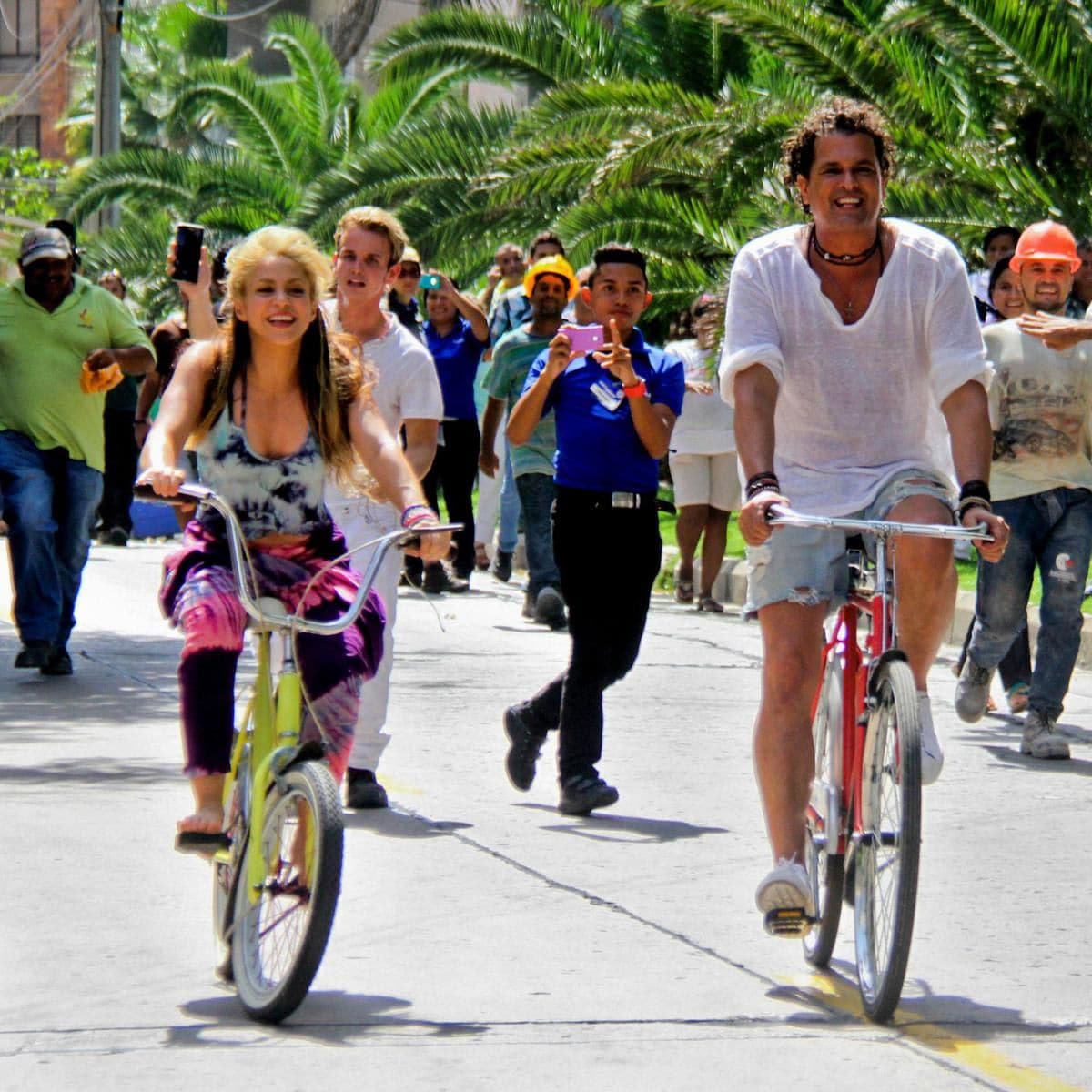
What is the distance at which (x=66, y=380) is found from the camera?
10.9 m

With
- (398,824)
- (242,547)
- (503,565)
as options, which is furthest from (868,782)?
(503,565)

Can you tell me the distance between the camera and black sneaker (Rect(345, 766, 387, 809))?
7.61 m

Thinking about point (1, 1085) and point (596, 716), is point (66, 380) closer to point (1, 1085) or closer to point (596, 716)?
point (596, 716)

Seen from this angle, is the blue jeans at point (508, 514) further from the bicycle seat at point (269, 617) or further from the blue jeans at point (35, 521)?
the bicycle seat at point (269, 617)

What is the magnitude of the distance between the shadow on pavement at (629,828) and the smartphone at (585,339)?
1.50 m

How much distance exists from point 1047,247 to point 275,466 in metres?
4.54

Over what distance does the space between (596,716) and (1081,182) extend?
1046 centimetres

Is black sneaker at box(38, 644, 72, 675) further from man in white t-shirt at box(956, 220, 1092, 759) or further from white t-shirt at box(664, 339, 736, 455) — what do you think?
white t-shirt at box(664, 339, 736, 455)

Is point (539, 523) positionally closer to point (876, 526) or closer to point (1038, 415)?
point (1038, 415)

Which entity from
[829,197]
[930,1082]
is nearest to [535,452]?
[829,197]

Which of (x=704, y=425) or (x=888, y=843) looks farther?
(x=704, y=425)

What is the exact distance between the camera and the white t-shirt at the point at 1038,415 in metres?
9.23

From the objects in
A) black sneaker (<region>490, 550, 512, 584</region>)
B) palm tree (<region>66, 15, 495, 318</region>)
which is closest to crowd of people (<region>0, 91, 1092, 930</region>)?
black sneaker (<region>490, 550, 512, 584</region>)

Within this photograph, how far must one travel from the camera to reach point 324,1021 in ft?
16.3
